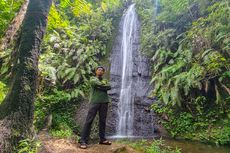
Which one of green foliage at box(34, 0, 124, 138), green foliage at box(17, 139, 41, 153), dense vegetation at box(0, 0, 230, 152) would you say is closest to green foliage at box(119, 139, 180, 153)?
dense vegetation at box(0, 0, 230, 152)

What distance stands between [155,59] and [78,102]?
371 centimetres

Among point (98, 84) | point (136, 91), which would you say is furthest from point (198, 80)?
point (98, 84)

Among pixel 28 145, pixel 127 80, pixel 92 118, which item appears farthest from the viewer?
pixel 127 80

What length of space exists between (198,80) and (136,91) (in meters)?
2.57

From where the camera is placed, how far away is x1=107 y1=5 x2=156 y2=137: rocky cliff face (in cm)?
883

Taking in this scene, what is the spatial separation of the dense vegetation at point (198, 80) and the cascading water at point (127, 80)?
983 millimetres

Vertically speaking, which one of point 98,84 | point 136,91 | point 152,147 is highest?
point 136,91

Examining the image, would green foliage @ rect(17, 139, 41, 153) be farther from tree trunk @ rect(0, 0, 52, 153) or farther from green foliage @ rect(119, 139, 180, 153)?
green foliage @ rect(119, 139, 180, 153)

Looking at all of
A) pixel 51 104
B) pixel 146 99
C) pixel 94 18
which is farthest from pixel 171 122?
pixel 94 18

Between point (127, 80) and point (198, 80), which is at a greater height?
point (127, 80)

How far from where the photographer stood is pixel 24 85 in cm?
417

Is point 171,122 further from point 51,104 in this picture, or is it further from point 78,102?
point 51,104

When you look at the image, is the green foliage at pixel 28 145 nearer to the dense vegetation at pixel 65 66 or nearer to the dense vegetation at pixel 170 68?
the dense vegetation at pixel 170 68

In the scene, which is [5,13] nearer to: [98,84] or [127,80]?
[127,80]
